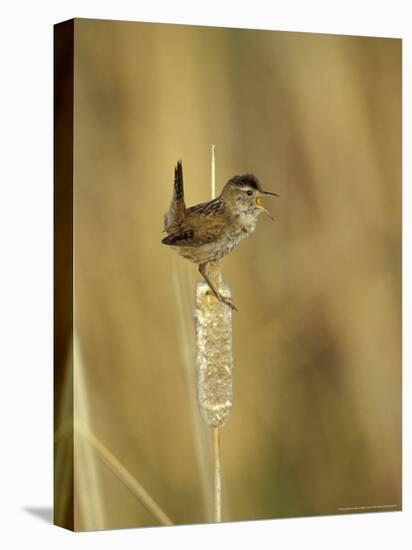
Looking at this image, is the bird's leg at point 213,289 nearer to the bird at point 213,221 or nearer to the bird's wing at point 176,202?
the bird at point 213,221

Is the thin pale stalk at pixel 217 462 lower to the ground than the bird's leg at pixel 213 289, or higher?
lower

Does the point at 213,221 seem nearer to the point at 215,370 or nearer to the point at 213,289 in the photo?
the point at 213,289

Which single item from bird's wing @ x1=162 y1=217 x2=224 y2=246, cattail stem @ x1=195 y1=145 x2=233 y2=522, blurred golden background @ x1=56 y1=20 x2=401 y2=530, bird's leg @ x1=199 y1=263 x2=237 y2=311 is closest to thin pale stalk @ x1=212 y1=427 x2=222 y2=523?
cattail stem @ x1=195 y1=145 x2=233 y2=522

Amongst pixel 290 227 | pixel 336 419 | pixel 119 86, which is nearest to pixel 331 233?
pixel 290 227

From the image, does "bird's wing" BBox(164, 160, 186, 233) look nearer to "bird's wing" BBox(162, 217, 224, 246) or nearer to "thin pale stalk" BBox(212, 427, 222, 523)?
"bird's wing" BBox(162, 217, 224, 246)

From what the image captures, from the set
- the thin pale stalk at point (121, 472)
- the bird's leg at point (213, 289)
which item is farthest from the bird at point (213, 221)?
the thin pale stalk at point (121, 472)

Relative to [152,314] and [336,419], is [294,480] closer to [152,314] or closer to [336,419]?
[336,419]

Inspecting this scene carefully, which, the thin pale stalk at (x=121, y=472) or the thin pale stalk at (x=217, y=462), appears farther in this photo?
the thin pale stalk at (x=121, y=472)
